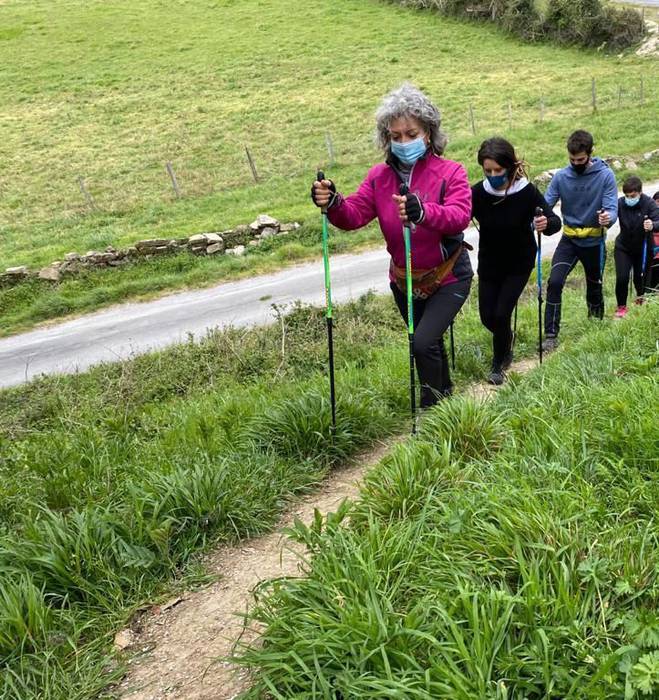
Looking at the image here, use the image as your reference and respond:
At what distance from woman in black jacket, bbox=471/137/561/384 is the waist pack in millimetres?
1062

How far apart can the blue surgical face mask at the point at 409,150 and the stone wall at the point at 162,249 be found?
12626mm

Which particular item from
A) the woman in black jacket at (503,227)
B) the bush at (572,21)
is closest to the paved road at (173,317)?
the woman in black jacket at (503,227)

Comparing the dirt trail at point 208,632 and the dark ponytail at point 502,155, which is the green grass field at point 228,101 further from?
the dirt trail at point 208,632

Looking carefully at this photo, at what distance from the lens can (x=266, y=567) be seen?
3.39 meters

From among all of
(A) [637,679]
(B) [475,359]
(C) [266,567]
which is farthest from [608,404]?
(B) [475,359]

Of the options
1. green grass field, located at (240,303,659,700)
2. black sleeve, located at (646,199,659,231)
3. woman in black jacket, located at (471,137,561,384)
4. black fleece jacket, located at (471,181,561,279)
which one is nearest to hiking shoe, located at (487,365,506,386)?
woman in black jacket, located at (471,137,561,384)

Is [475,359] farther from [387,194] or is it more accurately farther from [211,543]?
[211,543]

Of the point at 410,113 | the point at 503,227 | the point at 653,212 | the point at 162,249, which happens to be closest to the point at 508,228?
the point at 503,227

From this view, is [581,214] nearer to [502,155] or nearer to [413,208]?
[502,155]

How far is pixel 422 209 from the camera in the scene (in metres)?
3.89

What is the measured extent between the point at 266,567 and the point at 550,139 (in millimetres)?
22413

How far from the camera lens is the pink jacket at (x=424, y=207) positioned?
4.12 m

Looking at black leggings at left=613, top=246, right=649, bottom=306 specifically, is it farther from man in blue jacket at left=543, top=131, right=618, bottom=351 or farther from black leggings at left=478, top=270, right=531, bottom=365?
black leggings at left=478, top=270, right=531, bottom=365

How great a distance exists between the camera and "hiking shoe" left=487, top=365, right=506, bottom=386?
5.98m
